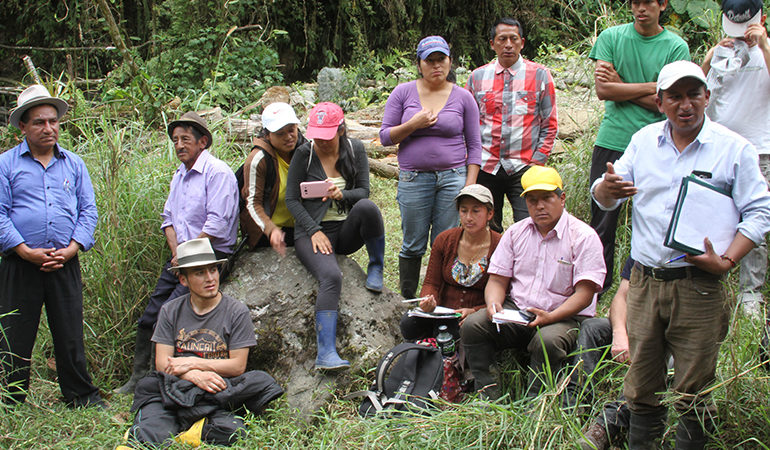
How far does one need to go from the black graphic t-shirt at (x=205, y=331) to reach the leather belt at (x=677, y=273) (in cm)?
230

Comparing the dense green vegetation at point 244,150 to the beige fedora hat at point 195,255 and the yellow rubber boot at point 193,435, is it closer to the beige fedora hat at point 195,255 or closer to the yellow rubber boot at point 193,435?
the yellow rubber boot at point 193,435

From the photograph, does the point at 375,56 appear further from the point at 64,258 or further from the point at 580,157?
the point at 64,258

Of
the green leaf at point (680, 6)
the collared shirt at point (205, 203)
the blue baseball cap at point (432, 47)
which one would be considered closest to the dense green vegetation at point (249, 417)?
the collared shirt at point (205, 203)

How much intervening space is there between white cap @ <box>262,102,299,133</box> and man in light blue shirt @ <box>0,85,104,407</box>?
1269 millimetres

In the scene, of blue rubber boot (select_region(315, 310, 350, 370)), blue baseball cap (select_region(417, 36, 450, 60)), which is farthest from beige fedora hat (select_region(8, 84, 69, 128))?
blue baseball cap (select_region(417, 36, 450, 60))

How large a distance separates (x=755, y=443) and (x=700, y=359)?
22.6 inches

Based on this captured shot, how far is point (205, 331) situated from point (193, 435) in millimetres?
611

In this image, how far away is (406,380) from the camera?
3.59 meters

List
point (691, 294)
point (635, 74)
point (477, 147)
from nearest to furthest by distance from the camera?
point (691, 294), point (635, 74), point (477, 147)

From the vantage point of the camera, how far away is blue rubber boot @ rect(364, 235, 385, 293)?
437 cm

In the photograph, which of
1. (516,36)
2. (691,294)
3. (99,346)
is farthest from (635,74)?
(99,346)

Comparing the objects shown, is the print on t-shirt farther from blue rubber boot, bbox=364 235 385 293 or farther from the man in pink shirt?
the man in pink shirt

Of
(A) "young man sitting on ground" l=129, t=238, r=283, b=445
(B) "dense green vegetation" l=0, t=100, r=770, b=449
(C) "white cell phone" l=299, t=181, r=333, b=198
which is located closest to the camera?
(B) "dense green vegetation" l=0, t=100, r=770, b=449

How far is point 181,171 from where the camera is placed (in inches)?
173
